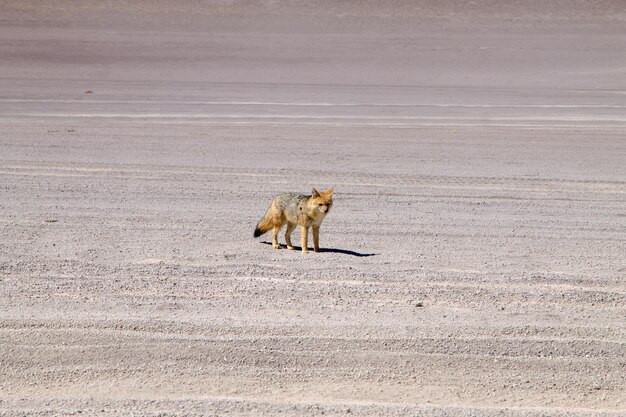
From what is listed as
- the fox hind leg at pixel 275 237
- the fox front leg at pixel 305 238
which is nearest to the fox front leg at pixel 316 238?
the fox front leg at pixel 305 238

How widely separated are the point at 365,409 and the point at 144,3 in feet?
139

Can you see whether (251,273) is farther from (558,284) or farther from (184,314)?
(558,284)

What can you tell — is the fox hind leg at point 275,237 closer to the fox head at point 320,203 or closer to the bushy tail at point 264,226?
the bushy tail at point 264,226

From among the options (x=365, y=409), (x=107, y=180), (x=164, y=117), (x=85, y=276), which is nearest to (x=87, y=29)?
(x=164, y=117)

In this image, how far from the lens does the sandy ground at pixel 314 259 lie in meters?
5.93

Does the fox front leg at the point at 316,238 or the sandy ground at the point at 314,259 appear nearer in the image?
the sandy ground at the point at 314,259

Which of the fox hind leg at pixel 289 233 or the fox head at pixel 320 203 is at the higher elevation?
the fox head at pixel 320 203

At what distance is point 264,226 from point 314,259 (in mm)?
719

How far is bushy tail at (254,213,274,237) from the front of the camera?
9.02 m

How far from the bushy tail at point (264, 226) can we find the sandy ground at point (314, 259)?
14 cm

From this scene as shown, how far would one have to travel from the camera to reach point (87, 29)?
41.7 meters

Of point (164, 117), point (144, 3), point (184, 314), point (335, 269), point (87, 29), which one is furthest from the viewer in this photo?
point (144, 3)

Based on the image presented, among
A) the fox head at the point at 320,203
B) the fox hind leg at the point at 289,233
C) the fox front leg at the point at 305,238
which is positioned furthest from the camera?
the fox hind leg at the point at 289,233

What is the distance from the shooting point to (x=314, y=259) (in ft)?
28.1
